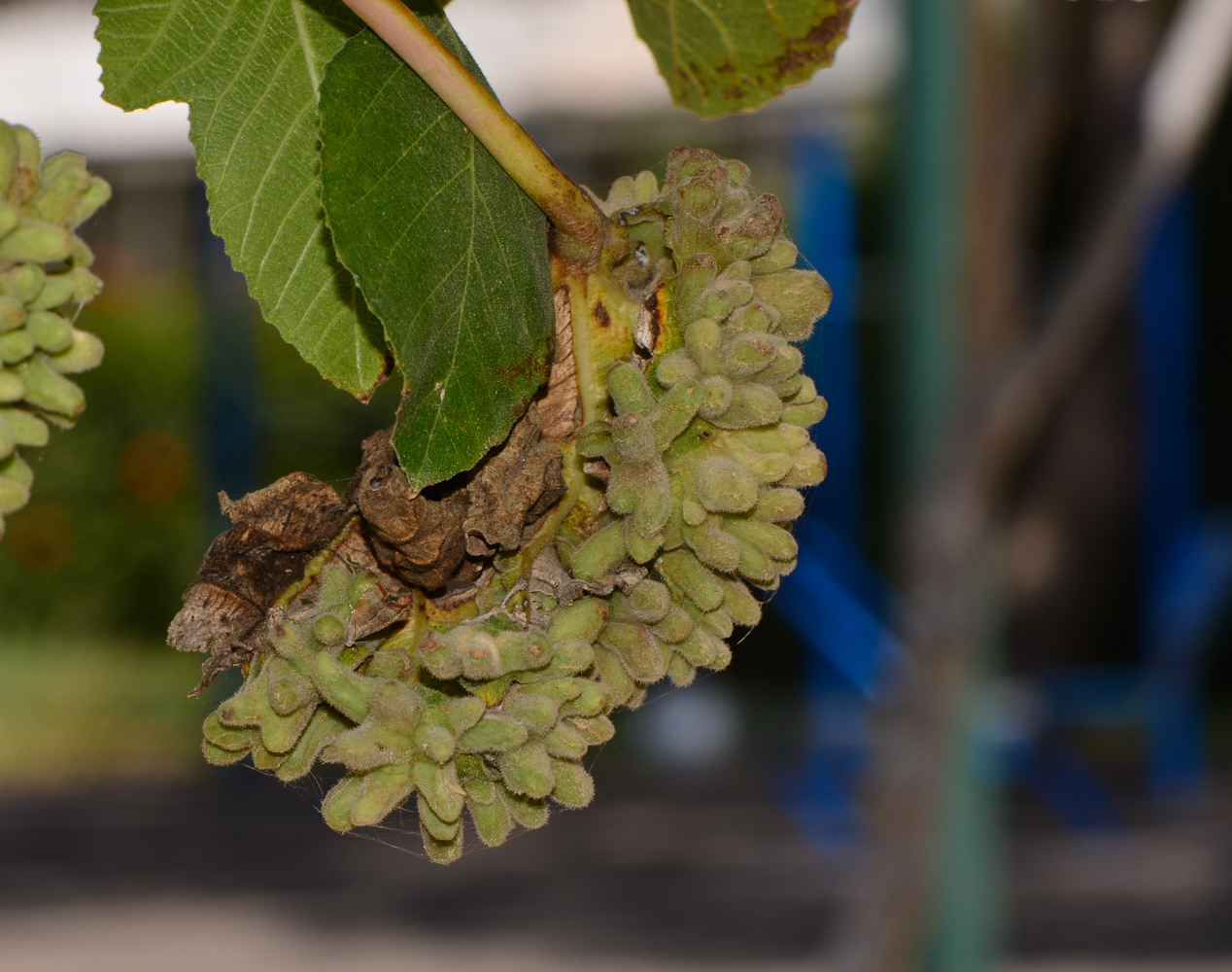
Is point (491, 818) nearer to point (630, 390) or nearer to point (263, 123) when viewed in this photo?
point (630, 390)

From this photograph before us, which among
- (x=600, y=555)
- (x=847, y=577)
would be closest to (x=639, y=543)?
(x=600, y=555)

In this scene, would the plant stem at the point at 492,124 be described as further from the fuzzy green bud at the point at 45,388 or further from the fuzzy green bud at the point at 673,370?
the fuzzy green bud at the point at 45,388

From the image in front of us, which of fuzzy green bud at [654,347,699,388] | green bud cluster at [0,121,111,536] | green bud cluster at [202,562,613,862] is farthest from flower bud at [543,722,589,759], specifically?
green bud cluster at [0,121,111,536]

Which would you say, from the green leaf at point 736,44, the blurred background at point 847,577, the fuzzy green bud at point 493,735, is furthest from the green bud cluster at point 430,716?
the blurred background at point 847,577

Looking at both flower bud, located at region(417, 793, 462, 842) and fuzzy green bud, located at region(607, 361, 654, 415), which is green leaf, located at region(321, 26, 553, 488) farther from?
flower bud, located at region(417, 793, 462, 842)

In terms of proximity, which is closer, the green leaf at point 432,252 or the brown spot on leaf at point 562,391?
the green leaf at point 432,252
